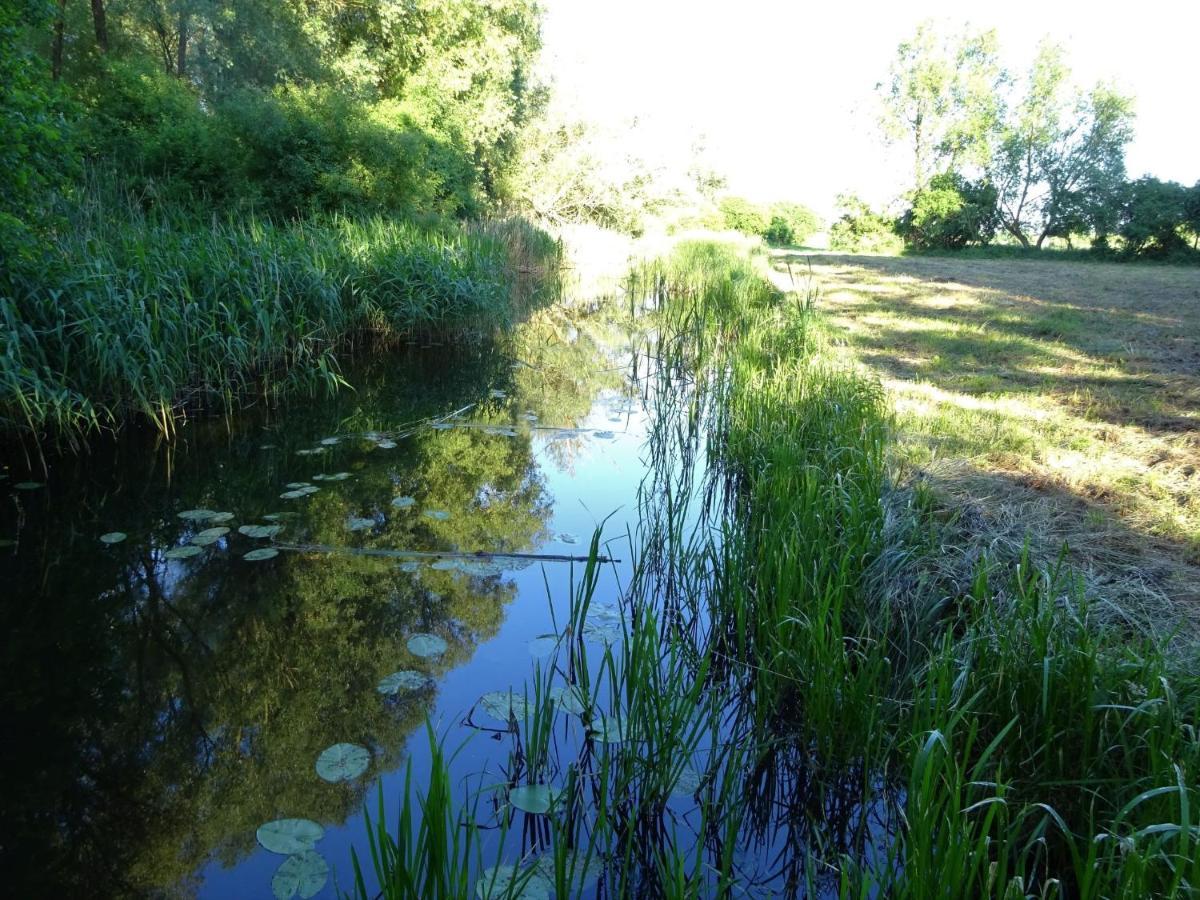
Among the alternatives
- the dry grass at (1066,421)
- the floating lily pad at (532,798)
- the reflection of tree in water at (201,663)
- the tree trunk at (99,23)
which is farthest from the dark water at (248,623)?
the tree trunk at (99,23)

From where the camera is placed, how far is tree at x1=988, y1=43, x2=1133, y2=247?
1032 inches

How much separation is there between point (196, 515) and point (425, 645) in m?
1.90

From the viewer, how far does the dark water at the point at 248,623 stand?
6.58 ft

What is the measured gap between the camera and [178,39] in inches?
912

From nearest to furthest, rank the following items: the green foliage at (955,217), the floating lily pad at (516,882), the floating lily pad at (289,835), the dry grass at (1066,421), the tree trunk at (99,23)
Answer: the floating lily pad at (516,882), the floating lily pad at (289,835), the dry grass at (1066,421), the tree trunk at (99,23), the green foliage at (955,217)

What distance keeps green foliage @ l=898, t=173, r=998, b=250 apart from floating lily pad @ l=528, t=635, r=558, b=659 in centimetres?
2957

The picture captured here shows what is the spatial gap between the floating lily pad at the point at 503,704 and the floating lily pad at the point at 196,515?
219 centimetres

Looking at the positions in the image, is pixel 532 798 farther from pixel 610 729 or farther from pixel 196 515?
pixel 196 515

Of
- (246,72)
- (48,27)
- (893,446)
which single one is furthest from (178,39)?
(893,446)

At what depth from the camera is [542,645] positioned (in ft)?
9.41

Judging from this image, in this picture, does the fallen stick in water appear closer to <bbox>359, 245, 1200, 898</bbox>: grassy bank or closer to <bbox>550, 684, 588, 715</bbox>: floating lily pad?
<bbox>359, 245, 1200, 898</bbox>: grassy bank

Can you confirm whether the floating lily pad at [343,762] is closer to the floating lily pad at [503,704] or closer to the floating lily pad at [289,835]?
the floating lily pad at [289,835]

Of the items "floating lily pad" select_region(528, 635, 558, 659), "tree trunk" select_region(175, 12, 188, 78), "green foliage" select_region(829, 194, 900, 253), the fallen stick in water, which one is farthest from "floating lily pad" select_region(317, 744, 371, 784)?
"green foliage" select_region(829, 194, 900, 253)

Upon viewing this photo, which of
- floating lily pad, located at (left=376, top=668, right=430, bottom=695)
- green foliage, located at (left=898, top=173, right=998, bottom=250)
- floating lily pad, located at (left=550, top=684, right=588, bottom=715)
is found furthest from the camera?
green foliage, located at (left=898, top=173, right=998, bottom=250)
